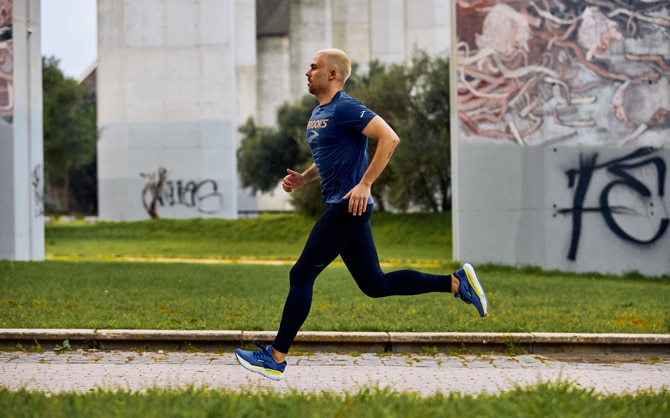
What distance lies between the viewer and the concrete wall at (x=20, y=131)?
18.9 meters

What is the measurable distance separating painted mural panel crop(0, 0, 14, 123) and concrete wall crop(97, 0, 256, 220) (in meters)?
25.5

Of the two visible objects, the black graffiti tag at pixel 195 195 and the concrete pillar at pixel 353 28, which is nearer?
A: the black graffiti tag at pixel 195 195

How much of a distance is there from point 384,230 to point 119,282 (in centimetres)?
1975

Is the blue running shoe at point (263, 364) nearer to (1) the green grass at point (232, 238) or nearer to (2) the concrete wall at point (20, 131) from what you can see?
(2) the concrete wall at point (20, 131)

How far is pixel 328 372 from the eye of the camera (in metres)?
6.69

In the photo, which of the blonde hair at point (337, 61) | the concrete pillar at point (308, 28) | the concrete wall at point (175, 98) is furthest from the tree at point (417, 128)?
the concrete pillar at point (308, 28)

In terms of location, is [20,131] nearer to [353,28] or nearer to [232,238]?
[232,238]

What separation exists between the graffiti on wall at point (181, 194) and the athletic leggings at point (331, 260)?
39083 mm

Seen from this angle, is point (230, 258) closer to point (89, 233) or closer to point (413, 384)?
point (89, 233)

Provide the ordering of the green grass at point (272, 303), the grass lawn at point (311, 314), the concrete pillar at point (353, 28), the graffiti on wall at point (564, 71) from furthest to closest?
1. the concrete pillar at point (353, 28)
2. the graffiti on wall at point (564, 71)
3. the green grass at point (272, 303)
4. the grass lawn at point (311, 314)

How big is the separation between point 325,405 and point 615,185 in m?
14.3

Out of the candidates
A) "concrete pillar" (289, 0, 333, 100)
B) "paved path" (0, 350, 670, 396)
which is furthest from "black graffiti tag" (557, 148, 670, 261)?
"concrete pillar" (289, 0, 333, 100)

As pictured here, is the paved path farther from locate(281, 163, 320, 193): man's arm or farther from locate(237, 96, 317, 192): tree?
locate(237, 96, 317, 192): tree

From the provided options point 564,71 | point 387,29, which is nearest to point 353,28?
point 387,29
